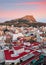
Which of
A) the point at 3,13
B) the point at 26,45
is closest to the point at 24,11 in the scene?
the point at 3,13

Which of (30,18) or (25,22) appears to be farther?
(25,22)

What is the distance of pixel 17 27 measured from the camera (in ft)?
17.3

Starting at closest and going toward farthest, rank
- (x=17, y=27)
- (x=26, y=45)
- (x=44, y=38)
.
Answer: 1. (x=26, y=45)
2. (x=44, y=38)
3. (x=17, y=27)

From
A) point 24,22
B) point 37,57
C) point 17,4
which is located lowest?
point 37,57

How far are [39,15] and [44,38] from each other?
1.39 ft

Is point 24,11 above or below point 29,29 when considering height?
above

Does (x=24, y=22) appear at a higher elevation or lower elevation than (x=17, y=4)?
lower

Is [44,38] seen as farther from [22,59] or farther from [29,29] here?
[22,59]

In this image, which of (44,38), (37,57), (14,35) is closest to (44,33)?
(44,38)

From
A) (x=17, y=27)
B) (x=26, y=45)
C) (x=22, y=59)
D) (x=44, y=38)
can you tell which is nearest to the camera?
(x=22, y=59)

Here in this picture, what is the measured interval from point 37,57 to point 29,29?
43.8 inches

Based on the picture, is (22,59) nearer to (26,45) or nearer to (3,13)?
(26,45)

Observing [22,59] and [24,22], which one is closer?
[22,59]

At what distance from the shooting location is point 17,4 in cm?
505
